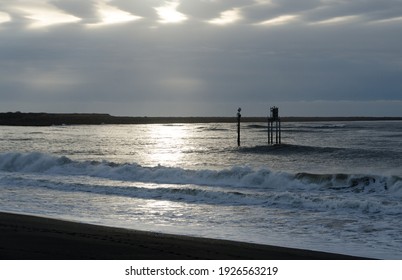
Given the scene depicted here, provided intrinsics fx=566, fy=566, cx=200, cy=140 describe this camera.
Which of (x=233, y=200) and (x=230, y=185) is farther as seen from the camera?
(x=230, y=185)

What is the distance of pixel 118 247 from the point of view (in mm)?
9719

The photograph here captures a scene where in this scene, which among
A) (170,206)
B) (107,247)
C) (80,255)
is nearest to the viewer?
(80,255)

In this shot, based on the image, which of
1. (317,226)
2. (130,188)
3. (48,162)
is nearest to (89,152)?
(48,162)

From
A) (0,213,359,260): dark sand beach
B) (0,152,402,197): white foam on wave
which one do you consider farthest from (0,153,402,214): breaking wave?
(0,213,359,260): dark sand beach

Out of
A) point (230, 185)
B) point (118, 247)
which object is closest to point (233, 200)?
point (230, 185)

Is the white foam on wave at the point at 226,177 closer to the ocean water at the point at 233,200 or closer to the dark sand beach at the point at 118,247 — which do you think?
the ocean water at the point at 233,200

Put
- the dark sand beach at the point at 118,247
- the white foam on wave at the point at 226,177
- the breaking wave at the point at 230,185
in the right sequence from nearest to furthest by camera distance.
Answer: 1. the dark sand beach at the point at 118,247
2. the breaking wave at the point at 230,185
3. the white foam on wave at the point at 226,177

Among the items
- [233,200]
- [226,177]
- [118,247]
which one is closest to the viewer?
[118,247]

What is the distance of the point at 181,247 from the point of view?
388 inches

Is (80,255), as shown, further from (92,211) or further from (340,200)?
(340,200)

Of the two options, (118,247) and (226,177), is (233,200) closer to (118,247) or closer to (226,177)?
(226,177)

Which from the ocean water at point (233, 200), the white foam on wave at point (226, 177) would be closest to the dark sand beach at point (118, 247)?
the ocean water at point (233, 200)

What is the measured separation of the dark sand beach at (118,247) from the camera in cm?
899

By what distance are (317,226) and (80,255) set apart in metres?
6.01
